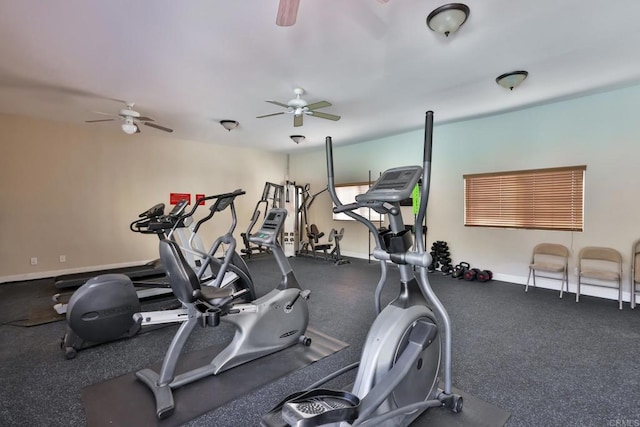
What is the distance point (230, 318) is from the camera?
2.43 metres

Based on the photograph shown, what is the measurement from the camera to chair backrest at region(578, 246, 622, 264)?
4113 millimetres

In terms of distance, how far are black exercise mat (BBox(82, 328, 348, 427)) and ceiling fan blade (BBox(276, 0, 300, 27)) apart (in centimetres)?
250

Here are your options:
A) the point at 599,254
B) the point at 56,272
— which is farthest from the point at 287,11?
the point at 56,272

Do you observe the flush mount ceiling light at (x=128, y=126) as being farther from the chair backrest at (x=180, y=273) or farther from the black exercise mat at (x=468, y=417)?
the black exercise mat at (x=468, y=417)

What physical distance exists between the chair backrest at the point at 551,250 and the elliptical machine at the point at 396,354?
3.82 meters

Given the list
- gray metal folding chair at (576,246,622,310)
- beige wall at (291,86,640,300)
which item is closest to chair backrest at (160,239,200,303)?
beige wall at (291,86,640,300)

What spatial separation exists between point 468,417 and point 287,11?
2703mm

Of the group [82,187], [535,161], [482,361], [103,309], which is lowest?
[482,361]

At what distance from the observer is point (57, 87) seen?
3.87 m

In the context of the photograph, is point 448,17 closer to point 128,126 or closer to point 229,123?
point 229,123

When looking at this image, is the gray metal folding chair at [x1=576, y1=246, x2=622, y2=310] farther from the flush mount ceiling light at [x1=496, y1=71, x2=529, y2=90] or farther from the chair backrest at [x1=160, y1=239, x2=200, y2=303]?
the chair backrest at [x1=160, y1=239, x2=200, y2=303]

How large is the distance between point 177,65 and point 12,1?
1.27 meters

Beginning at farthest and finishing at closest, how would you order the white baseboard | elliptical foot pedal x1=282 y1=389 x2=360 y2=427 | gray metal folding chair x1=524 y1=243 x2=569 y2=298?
the white baseboard
gray metal folding chair x1=524 y1=243 x2=569 y2=298
elliptical foot pedal x1=282 y1=389 x2=360 y2=427

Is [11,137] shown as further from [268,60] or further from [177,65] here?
[268,60]
